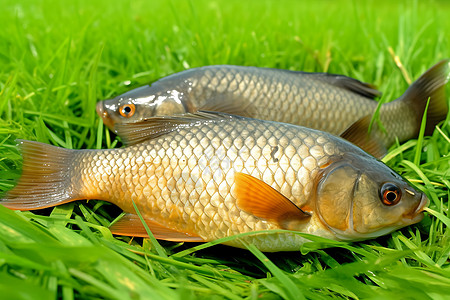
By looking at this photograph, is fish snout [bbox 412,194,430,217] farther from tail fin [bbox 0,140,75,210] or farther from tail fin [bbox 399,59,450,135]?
tail fin [bbox 0,140,75,210]

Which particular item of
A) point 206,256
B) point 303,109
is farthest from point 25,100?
point 303,109

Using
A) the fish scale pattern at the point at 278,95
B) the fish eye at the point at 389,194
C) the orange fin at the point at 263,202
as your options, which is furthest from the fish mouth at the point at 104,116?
the fish eye at the point at 389,194

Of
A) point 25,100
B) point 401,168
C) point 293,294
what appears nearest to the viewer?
point 293,294

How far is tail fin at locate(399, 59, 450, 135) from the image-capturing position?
8.80ft

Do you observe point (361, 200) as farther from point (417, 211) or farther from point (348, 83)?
point (348, 83)

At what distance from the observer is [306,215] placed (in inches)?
71.2

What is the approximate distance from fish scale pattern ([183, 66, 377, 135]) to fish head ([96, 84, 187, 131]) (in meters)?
0.11

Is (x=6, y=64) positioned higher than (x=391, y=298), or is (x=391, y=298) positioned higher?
(x=6, y=64)

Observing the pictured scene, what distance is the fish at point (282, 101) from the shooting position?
2.55m

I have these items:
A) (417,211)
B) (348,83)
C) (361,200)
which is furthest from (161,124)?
(348,83)

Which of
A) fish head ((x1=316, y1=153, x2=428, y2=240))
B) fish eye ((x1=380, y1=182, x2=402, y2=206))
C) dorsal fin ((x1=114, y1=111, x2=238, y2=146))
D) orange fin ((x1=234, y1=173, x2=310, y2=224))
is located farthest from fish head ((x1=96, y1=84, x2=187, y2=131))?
fish eye ((x1=380, y1=182, x2=402, y2=206))

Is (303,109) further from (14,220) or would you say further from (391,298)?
(14,220)

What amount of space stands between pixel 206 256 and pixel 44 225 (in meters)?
0.75

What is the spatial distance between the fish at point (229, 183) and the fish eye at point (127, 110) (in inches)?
19.2
